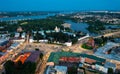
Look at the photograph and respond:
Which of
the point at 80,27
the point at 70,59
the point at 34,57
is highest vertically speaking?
the point at 34,57

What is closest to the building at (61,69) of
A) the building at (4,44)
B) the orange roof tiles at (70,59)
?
the orange roof tiles at (70,59)

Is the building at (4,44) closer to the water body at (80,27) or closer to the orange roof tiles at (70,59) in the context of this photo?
the orange roof tiles at (70,59)

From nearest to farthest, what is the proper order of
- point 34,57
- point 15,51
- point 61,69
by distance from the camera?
point 61,69 → point 34,57 → point 15,51

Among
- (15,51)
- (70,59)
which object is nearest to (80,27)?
(15,51)

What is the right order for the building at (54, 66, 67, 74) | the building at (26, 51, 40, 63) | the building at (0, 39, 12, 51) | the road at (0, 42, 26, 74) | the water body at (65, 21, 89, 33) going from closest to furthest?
1. the building at (54, 66, 67, 74)
2. the building at (26, 51, 40, 63)
3. the road at (0, 42, 26, 74)
4. the building at (0, 39, 12, 51)
5. the water body at (65, 21, 89, 33)

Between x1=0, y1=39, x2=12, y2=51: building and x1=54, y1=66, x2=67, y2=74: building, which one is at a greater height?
x1=0, y1=39, x2=12, y2=51: building

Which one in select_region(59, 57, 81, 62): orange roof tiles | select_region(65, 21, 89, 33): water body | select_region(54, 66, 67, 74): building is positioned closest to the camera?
select_region(54, 66, 67, 74): building

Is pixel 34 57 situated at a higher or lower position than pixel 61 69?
higher

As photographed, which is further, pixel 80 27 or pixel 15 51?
pixel 80 27

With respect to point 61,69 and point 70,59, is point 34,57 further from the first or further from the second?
point 61,69

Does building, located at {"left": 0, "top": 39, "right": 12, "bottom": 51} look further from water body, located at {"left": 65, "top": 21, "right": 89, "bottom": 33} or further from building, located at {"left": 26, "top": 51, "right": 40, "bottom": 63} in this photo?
water body, located at {"left": 65, "top": 21, "right": 89, "bottom": 33}

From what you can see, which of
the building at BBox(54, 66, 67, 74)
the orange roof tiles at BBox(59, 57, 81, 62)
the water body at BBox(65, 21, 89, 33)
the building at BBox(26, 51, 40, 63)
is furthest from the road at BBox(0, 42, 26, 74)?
the water body at BBox(65, 21, 89, 33)

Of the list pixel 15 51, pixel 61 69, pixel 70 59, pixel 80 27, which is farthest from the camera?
pixel 80 27

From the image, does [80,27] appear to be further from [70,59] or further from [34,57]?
[34,57]
